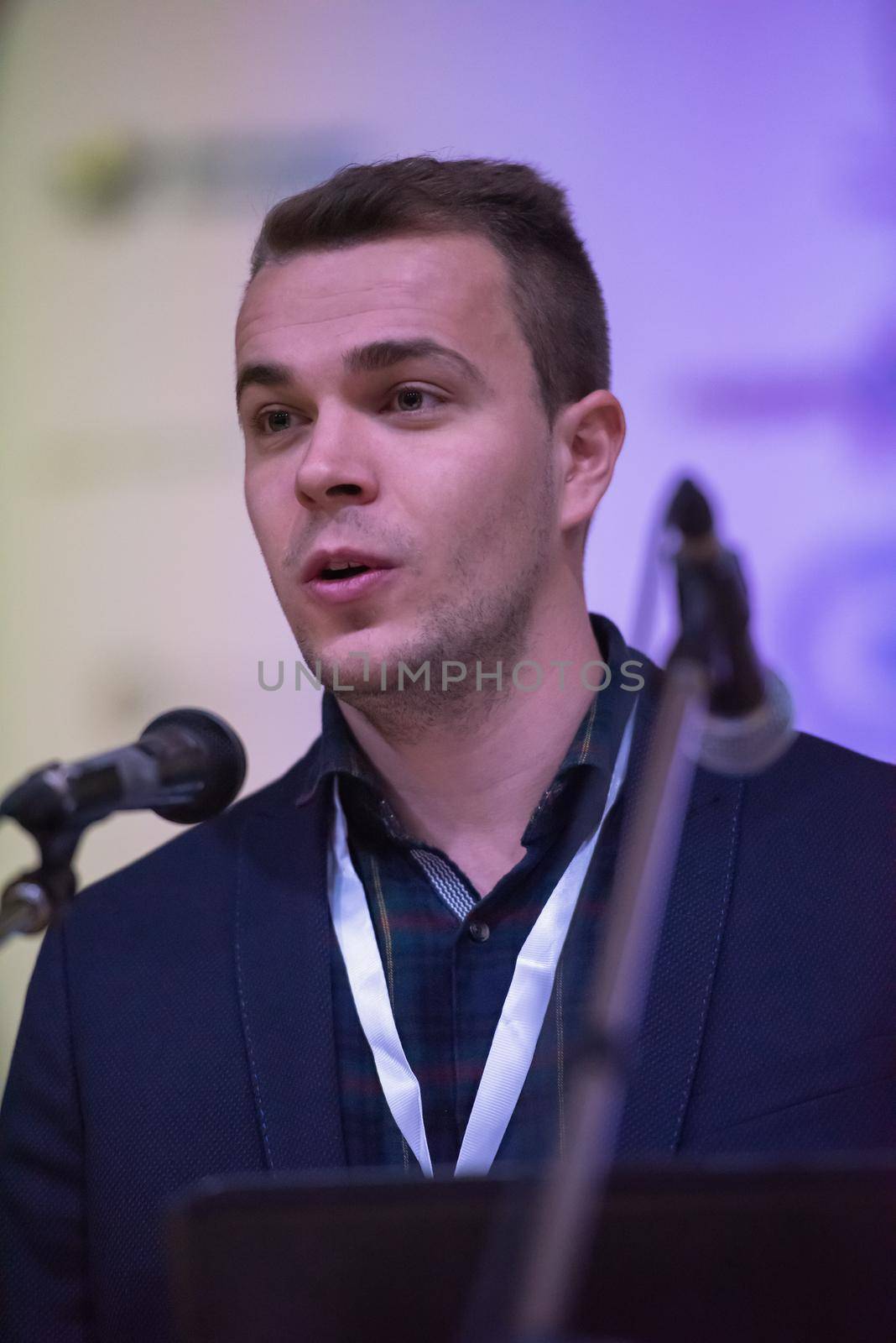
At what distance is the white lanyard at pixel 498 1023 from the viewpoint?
1730mm

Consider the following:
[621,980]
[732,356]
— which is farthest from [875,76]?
[621,980]

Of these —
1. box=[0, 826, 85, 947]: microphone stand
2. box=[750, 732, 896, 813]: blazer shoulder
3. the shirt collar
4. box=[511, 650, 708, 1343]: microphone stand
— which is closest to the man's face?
the shirt collar

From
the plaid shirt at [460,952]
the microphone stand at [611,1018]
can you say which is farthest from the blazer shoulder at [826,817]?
the microphone stand at [611,1018]

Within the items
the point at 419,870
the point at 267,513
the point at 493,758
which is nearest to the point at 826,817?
the point at 493,758

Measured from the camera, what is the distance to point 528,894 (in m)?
1.91

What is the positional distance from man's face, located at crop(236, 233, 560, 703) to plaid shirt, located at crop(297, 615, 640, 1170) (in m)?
0.22

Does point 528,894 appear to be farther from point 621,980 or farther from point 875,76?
point 875,76

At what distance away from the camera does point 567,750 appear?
6.63 ft

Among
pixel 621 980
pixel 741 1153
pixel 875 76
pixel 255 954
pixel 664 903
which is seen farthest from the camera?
pixel 875 76

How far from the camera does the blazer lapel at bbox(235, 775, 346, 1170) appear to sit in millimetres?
1783

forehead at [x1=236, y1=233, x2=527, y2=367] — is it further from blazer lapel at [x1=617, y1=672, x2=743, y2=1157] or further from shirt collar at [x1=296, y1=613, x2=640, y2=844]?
blazer lapel at [x1=617, y1=672, x2=743, y2=1157]

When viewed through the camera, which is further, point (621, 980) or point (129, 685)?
point (129, 685)

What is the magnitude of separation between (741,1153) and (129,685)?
1.59 metres

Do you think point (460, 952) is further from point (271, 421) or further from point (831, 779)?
point (271, 421)
